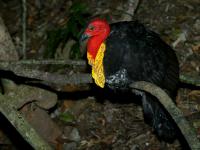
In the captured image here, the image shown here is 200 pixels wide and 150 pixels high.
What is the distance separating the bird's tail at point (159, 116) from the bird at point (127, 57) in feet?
0.04

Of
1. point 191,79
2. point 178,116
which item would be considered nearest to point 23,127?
point 178,116

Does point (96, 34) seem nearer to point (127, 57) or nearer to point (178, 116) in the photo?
point (127, 57)

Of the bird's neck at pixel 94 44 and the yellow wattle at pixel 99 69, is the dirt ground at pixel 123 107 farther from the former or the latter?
the bird's neck at pixel 94 44

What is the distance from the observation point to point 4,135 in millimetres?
7078

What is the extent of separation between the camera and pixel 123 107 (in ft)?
22.3

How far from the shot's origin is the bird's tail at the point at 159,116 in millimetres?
5301

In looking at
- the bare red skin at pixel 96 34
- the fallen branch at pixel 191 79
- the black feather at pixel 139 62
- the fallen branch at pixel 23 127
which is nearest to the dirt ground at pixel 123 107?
the fallen branch at pixel 191 79

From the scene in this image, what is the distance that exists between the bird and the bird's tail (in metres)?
0.01

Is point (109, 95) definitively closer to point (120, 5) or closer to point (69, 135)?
point (69, 135)

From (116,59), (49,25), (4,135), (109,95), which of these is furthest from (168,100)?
(49,25)

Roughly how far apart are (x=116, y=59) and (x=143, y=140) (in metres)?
1.62

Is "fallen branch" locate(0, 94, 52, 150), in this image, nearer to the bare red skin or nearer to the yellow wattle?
the yellow wattle

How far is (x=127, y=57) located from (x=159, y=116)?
817 mm

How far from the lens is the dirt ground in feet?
21.0
